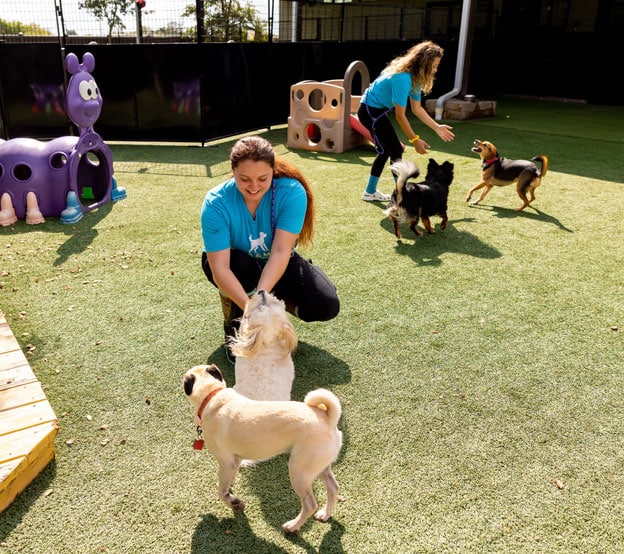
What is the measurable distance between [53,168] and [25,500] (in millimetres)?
4676

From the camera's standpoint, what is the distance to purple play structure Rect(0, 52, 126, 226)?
19.8 ft

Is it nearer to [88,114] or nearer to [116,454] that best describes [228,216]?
[116,454]

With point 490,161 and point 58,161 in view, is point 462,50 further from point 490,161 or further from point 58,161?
point 58,161

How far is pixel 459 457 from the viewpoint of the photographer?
9.04 ft

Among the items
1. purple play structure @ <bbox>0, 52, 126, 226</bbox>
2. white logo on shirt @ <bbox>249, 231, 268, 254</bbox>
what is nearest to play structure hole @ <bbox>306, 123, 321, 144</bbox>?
purple play structure @ <bbox>0, 52, 126, 226</bbox>

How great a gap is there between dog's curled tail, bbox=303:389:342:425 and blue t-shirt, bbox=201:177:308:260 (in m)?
1.23

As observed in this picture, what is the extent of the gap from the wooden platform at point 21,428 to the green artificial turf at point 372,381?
0.09 metres

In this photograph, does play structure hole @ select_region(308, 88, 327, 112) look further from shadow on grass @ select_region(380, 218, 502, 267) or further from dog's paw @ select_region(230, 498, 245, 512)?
dog's paw @ select_region(230, 498, 245, 512)

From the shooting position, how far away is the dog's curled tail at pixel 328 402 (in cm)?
212

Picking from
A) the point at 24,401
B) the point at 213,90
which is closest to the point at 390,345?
the point at 24,401

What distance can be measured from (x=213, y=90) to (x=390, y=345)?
7913 mm

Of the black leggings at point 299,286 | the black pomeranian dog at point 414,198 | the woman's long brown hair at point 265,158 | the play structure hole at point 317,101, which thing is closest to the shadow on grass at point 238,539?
the black leggings at point 299,286

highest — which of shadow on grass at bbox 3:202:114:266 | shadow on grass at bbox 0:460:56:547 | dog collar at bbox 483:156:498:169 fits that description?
dog collar at bbox 483:156:498:169

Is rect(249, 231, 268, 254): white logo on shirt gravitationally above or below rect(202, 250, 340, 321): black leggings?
above
